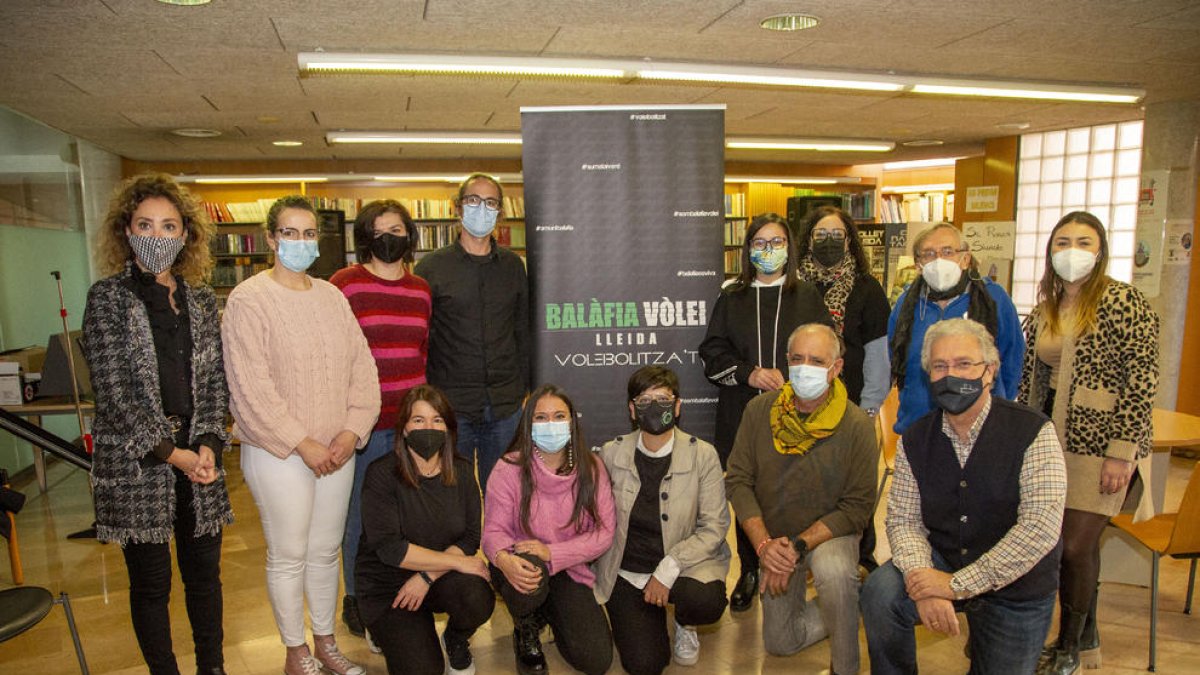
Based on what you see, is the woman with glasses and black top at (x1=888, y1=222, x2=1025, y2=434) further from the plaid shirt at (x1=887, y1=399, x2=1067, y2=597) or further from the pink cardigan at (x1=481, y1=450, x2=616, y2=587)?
the pink cardigan at (x1=481, y1=450, x2=616, y2=587)

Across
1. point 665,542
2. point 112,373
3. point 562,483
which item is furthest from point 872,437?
point 112,373

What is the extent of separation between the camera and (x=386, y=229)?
3.02 meters

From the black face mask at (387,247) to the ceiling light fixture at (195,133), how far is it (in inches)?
210

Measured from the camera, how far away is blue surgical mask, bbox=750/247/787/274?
128 inches

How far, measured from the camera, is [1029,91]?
5.75 meters

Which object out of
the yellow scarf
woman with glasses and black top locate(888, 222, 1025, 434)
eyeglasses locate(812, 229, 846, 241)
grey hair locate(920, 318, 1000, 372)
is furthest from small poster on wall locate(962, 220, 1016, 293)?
grey hair locate(920, 318, 1000, 372)

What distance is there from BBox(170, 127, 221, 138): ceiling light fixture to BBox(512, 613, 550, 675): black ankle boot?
6.35m

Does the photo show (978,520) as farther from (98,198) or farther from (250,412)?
(98,198)

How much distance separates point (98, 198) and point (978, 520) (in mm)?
9090

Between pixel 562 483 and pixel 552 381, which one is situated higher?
pixel 552 381

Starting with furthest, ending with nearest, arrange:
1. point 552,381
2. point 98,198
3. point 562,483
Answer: point 98,198
point 552,381
point 562,483

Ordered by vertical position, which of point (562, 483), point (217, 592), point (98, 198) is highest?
point (98, 198)

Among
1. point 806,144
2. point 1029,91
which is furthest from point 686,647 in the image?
point 806,144

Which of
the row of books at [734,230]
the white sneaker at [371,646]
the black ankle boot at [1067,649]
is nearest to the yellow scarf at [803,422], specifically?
the black ankle boot at [1067,649]
